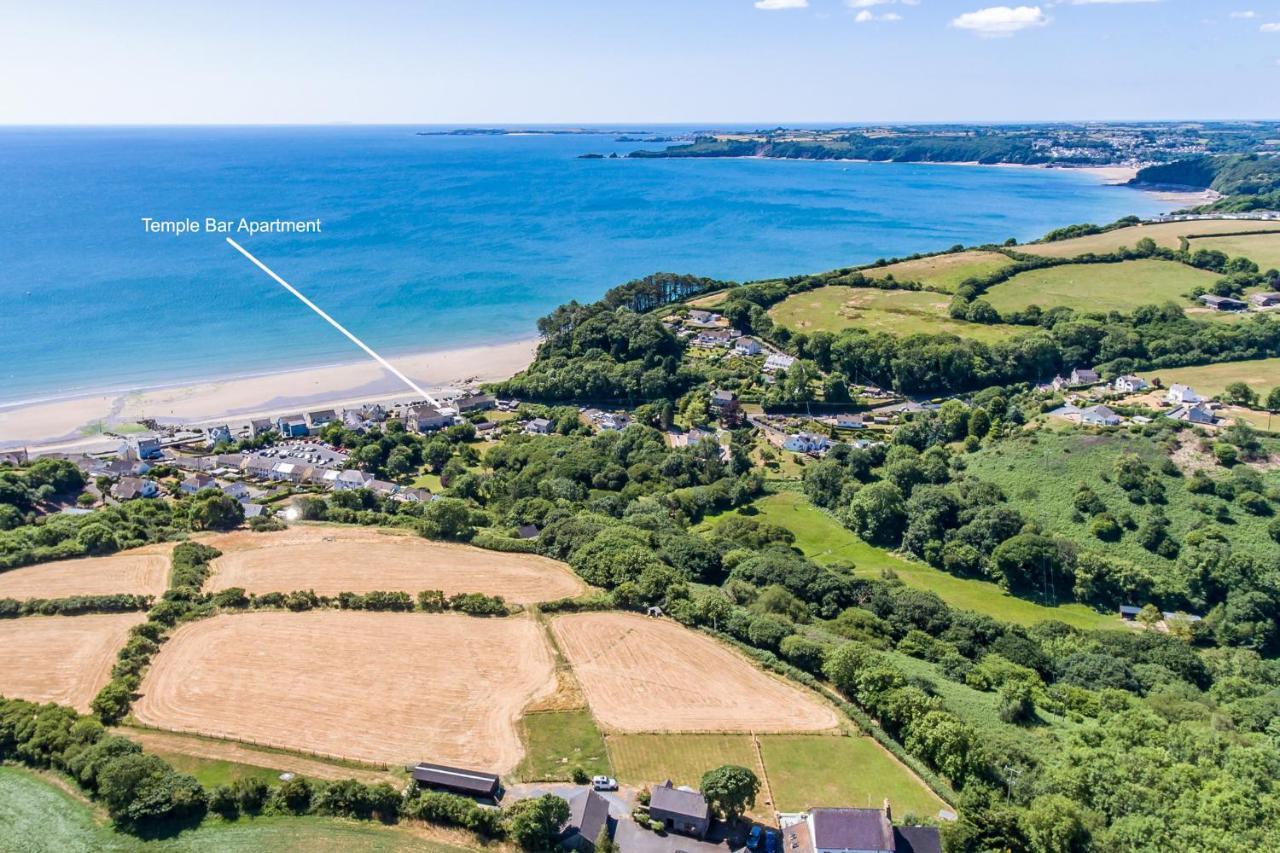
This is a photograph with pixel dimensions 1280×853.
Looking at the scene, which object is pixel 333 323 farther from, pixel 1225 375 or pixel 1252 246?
pixel 1252 246

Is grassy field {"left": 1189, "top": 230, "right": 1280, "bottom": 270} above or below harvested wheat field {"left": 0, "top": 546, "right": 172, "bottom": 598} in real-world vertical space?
above

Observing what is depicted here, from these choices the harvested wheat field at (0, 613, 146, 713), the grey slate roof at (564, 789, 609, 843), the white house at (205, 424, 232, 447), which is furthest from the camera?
the white house at (205, 424, 232, 447)

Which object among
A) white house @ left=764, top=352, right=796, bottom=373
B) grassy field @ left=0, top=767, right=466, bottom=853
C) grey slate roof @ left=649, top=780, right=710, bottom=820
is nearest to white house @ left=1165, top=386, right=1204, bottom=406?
white house @ left=764, top=352, right=796, bottom=373

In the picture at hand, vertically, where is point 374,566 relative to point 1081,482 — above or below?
below

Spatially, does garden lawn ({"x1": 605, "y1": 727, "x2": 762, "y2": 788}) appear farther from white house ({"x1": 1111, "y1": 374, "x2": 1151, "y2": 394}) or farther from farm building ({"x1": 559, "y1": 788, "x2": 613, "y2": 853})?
white house ({"x1": 1111, "y1": 374, "x2": 1151, "y2": 394})

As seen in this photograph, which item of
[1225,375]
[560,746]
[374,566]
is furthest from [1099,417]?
[374,566]

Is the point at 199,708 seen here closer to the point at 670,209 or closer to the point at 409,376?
the point at 409,376

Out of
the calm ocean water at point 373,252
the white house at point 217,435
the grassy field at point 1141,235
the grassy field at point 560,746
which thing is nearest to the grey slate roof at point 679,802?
the grassy field at point 560,746
